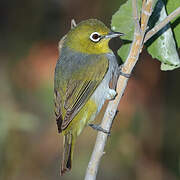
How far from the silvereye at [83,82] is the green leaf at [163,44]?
53 centimetres

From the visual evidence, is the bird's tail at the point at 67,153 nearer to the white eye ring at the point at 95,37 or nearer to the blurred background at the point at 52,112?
the white eye ring at the point at 95,37

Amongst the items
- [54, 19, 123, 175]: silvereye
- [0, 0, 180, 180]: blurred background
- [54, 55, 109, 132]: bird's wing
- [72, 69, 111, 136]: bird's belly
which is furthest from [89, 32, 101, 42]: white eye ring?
[0, 0, 180, 180]: blurred background

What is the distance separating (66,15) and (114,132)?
73.5 inches

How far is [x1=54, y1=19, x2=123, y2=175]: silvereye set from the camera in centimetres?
335

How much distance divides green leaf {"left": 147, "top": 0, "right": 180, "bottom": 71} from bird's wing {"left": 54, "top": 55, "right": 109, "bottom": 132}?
0.81m

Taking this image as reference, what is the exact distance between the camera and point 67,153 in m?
3.31

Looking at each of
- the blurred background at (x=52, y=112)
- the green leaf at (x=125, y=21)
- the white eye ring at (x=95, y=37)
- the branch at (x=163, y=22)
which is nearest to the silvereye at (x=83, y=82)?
the white eye ring at (x=95, y=37)

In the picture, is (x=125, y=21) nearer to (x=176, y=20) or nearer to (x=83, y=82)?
(x=176, y=20)

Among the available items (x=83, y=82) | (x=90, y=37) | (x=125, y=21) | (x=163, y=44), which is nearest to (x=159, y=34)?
(x=163, y=44)

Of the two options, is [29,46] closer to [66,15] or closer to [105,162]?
[66,15]

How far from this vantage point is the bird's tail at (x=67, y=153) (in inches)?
128

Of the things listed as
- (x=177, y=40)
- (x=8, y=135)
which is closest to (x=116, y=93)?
(x=177, y=40)

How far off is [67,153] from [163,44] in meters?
1.07

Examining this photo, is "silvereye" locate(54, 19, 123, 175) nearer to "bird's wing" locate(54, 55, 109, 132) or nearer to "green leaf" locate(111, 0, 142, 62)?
"bird's wing" locate(54, 55, 109, 132)
